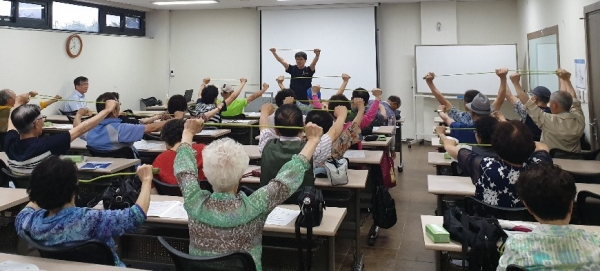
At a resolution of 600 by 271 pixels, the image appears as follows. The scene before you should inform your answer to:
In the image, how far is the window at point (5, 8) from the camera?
23.2ft

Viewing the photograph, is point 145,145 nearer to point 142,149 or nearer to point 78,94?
point 142,149

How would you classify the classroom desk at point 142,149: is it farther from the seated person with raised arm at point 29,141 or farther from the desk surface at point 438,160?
the desk surface at point 438,160

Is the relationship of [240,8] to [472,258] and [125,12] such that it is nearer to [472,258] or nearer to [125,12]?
[125,12]

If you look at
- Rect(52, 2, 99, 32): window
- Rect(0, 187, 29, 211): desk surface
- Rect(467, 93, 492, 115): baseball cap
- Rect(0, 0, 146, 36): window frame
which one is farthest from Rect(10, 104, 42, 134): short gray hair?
Rect(52, 2, 99, 32): window

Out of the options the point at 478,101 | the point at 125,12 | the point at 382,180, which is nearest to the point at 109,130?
the point at 382,180

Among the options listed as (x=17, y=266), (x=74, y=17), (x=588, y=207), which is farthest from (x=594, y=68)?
(x=74, y=17)

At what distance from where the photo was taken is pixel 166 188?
3.02 meters

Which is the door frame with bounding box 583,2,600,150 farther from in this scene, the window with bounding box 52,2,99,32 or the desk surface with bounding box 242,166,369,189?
the window with bounding box 52,2,99,32

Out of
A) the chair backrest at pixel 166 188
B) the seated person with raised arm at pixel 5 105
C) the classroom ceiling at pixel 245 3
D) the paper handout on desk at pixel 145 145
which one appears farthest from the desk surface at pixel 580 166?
the classroom ceiling at pixel 245 3

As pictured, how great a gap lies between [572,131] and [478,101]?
110cm

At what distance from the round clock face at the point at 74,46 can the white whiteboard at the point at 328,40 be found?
12.2ft

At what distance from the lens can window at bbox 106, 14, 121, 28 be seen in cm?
932

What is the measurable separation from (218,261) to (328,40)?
27.3 feet

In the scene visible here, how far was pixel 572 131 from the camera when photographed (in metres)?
4.16
